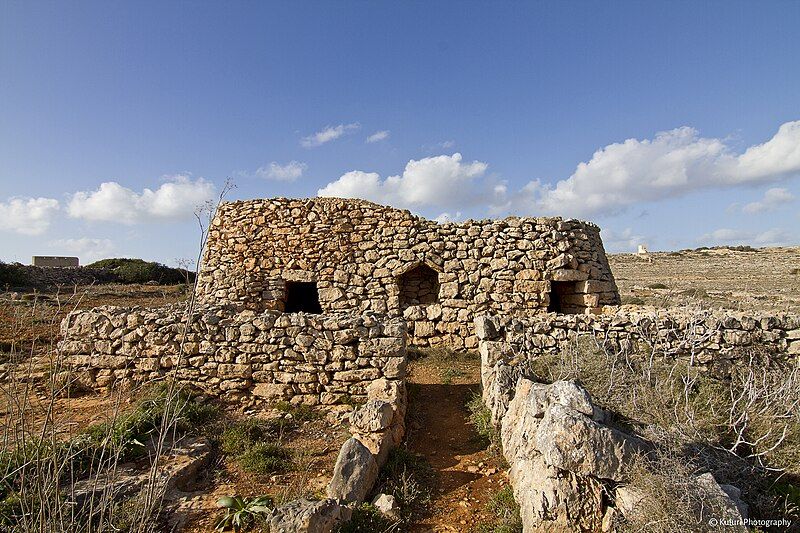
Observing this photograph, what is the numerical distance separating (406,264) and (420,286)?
1018mm

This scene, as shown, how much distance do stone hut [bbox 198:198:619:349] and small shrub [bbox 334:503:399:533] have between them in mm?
6313

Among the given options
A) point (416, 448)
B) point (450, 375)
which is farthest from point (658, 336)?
point (416, 448)

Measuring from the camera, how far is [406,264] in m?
10.9

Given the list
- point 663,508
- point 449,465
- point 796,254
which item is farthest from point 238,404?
point 796,254

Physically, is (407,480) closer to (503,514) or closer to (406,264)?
(503,514)

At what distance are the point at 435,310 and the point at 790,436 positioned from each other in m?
6.80

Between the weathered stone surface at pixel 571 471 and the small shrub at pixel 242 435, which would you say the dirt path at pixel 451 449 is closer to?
the weathered stone surface at pixel 571 471

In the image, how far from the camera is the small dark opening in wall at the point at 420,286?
11570 millimetres

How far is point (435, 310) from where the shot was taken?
1045cm

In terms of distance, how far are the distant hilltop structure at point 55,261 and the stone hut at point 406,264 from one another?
2277 cm

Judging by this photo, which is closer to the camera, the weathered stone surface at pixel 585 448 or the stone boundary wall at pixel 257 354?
the weathered stone surface at pixel 585 448

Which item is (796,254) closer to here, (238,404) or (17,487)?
(238,404)

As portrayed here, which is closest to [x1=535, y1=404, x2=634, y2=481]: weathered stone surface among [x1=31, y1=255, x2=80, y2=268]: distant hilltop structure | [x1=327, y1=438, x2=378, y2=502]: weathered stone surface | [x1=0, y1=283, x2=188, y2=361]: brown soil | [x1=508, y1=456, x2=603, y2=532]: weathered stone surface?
[x1=508, y1=456, x2=603, y2=532]: weathered stone surface

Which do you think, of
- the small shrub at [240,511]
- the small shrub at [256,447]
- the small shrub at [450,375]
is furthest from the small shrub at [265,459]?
the small shrub at [450,375]
